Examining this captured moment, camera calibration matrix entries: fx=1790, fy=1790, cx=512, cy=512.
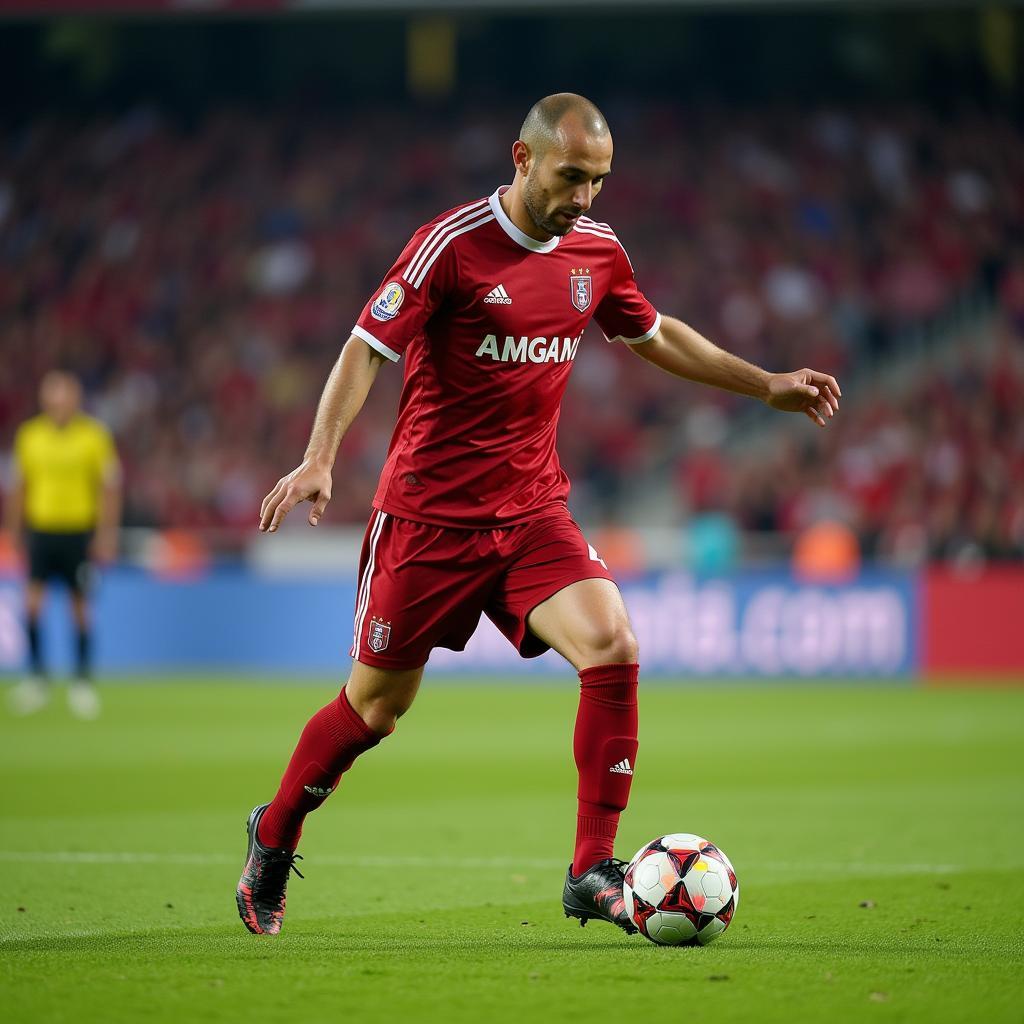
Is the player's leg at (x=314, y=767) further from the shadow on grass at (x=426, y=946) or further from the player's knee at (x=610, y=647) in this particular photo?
the player's knee at (x=610, y=647)

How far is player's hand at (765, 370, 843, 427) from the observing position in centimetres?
549

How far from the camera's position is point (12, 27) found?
89.0ft

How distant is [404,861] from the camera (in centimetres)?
674

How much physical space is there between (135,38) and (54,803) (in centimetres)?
2108

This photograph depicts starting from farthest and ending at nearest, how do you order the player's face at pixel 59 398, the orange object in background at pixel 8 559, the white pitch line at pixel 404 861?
the orange object in background at pixel 8 559, the player's face at pixel 59 398, the white pitch line at pixel 404 861

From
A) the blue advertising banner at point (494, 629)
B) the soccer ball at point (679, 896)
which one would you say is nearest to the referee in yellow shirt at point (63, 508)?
the blue advertising banner at point (494, 629)

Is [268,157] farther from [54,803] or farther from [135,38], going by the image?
[54,803]

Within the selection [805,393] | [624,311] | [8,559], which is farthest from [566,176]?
[8,559]

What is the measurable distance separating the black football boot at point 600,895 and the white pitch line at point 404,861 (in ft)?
5.06

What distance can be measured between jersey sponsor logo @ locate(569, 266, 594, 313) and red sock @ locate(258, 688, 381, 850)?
1.33m

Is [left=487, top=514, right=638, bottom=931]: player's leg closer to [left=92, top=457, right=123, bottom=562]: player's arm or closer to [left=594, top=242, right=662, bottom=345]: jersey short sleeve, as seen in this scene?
[left=594, top=242, right=662, bottom=345]: jersey short sleeve

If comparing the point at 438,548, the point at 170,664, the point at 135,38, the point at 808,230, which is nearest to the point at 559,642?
the point at 438,548

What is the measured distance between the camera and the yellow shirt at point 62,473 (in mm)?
13461

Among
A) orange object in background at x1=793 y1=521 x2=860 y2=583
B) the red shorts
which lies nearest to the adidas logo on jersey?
the red shorts
